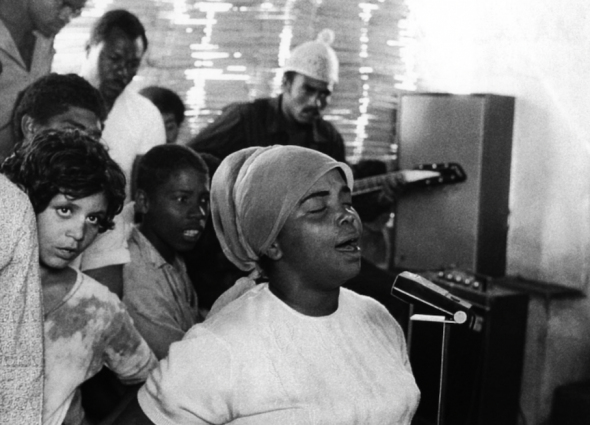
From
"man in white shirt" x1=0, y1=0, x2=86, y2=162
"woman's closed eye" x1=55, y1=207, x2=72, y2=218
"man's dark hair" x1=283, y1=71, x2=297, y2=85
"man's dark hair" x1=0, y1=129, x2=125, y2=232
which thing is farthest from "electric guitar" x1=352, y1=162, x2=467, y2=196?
"woman's closed eye" x1=55, y1=207, x2=72, y2=218

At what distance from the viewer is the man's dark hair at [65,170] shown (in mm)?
2461

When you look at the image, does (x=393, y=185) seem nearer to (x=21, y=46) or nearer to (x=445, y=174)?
(x=445, y=174)

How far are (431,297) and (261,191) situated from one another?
0.50m

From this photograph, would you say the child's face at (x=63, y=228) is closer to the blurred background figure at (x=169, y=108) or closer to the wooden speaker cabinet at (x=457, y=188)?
the blurred background figure at (x=169, y=108)

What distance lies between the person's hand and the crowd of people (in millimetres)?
1648

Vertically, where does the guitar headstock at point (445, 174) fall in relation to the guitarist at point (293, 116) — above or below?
below

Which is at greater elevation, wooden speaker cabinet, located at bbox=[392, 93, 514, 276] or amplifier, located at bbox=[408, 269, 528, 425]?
wooden speaker cabinet, located at bbox=[392, 93, 514, 276]

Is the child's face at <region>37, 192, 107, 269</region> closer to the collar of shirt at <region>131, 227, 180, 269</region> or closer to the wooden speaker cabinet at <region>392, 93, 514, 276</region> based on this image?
the collar of shirt at <region>131, 227, 180, 269</region>

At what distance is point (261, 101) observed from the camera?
4.72 metres

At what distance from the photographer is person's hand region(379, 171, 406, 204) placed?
502cm

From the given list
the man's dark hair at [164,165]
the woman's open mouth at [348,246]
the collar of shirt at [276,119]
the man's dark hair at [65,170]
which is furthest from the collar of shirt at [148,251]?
the collar of shirt at [276,119]

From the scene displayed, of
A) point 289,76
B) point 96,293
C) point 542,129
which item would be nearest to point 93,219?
point 96,293

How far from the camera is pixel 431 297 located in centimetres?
208

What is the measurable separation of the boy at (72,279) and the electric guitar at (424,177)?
2514mm
